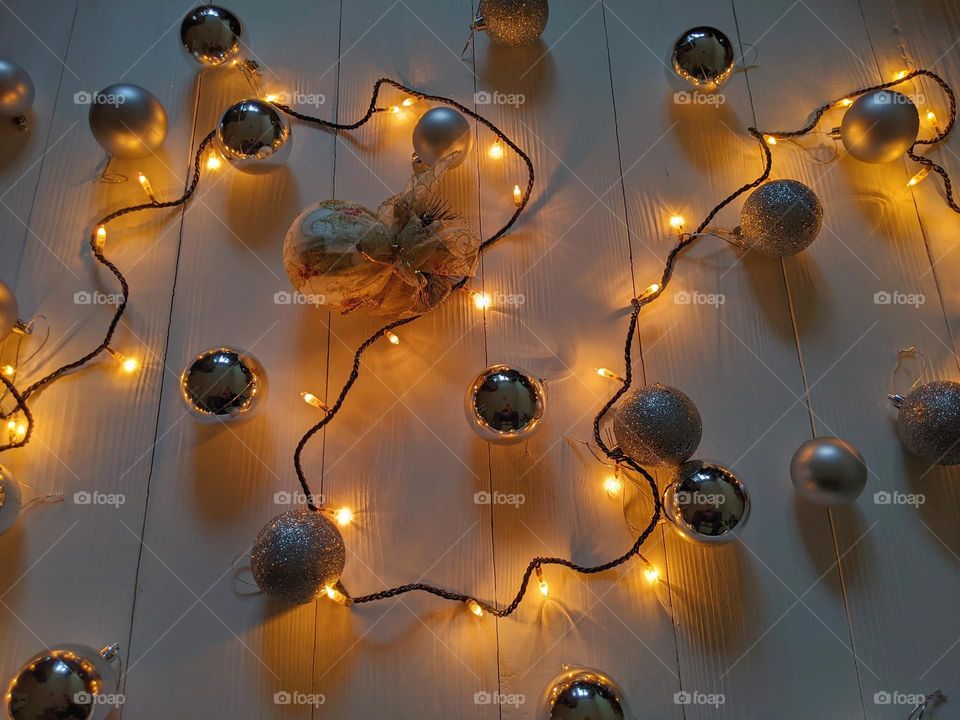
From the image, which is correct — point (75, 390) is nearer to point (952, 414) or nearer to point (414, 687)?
point (414, 687)

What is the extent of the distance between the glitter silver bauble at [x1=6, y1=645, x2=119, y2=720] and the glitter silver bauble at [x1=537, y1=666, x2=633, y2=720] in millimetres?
630

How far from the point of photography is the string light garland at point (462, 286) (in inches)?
47.6

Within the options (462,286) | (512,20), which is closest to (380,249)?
(462,286)

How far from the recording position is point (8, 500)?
117 centimetres

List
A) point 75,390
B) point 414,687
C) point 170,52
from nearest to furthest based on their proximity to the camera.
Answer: point 414,687 < point 75,390 < point 170,52

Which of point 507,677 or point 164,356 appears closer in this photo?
point 507,677

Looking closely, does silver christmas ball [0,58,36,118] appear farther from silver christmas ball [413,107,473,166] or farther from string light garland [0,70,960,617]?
silver christmas ball [413,107,473,166]

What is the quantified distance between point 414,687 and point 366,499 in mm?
303

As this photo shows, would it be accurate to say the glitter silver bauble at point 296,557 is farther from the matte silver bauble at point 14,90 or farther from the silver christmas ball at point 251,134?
the matte silver bauble at point 14,90

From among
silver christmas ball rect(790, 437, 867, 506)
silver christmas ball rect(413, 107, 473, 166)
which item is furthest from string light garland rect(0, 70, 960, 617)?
silver christmas ball rect(790, 437, 867, 506)

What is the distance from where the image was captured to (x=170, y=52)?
5.18 ft

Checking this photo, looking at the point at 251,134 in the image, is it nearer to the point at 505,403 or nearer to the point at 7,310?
the point at 7,310

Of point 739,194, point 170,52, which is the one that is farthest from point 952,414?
point 170,52

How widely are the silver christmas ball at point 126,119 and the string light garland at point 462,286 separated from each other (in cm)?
9
